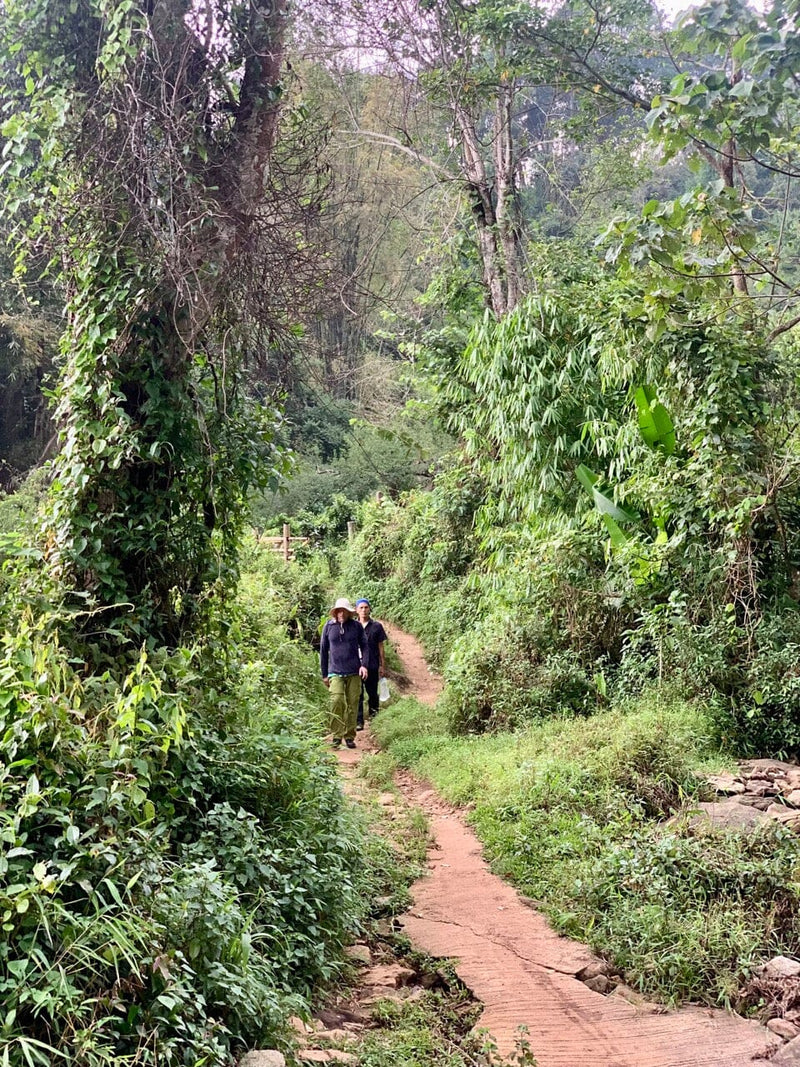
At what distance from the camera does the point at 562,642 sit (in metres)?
9.40

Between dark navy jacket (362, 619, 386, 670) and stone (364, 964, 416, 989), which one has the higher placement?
dark navy jacket (362, 619, 386, 670)

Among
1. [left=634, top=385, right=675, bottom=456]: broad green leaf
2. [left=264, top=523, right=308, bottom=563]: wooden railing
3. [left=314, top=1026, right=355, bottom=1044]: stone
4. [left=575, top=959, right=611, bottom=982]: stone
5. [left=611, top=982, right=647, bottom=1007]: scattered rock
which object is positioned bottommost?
[left=611, top=982, right=647, bottom=1007]: scattered rock

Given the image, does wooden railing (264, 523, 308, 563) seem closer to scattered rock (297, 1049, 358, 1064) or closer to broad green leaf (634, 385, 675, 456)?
broad green leaf (634, 385, 675, 456)

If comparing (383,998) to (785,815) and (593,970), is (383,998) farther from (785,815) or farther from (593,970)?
(785,815)

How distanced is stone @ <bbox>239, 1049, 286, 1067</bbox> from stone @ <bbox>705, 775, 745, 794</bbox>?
13.2 ft

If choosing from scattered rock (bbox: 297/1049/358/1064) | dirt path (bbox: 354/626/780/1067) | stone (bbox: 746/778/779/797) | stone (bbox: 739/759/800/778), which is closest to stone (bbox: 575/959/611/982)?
dirt path (bbox: 354/626/780/1067)

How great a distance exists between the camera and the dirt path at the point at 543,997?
3.72 metres

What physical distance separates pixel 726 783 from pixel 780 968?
81.1 inches

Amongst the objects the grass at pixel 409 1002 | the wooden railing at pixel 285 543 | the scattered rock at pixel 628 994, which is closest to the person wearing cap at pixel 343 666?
the grass at pixel 409 1002

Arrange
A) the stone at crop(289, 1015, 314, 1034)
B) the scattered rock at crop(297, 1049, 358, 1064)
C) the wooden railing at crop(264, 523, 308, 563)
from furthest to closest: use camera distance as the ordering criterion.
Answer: the wooden railing at crop(264, 523, 308, 563) < the stone at crop(289, 1015, 314, 1034) < the scattered rock at crop(297, 1049, 358, 1064)

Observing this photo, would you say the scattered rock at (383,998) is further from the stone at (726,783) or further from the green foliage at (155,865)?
the stone at (726,783)

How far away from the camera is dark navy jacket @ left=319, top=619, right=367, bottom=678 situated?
9180mm

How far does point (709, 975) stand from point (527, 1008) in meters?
0.95

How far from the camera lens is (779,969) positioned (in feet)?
13.7
